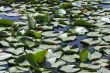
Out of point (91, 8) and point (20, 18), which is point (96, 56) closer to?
point (20, 18)

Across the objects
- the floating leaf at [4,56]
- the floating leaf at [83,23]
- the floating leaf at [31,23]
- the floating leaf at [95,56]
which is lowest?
the floating leaf at [95,56]

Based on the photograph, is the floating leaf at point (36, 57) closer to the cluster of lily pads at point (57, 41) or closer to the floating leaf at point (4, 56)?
the cluster of lily pads at point (57, 41)

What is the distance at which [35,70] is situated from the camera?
1526 millimetres

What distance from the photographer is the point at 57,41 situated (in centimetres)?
201

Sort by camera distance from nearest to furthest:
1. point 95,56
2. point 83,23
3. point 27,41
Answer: point 95,56, point 27,41, point 83,23

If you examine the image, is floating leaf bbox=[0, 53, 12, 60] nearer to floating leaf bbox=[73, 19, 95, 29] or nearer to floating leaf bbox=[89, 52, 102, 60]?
floating leaf bbox=[89, 52, 102, 60]

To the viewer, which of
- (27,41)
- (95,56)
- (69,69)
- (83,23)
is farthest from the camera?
(83,23)

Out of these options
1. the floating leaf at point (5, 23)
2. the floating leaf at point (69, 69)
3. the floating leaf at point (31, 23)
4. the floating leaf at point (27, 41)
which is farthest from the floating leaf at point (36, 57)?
the floating leaf at point (5, 23)

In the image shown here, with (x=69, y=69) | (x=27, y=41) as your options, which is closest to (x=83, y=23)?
(x=27, y=41)

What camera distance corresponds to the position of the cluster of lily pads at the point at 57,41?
1607 millimetres

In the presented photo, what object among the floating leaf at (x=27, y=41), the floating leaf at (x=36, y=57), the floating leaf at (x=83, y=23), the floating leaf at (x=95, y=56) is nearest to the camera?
the floating leaf at (x=36, y=57)

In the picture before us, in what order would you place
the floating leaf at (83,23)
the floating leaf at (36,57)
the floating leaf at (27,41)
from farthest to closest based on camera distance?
the floating leaf at (83,23) → the floating leaf at (27,41) → the floating leaf at (36,57)

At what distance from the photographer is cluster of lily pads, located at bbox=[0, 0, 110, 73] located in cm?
161

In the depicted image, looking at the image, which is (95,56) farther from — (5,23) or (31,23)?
(5,23)
